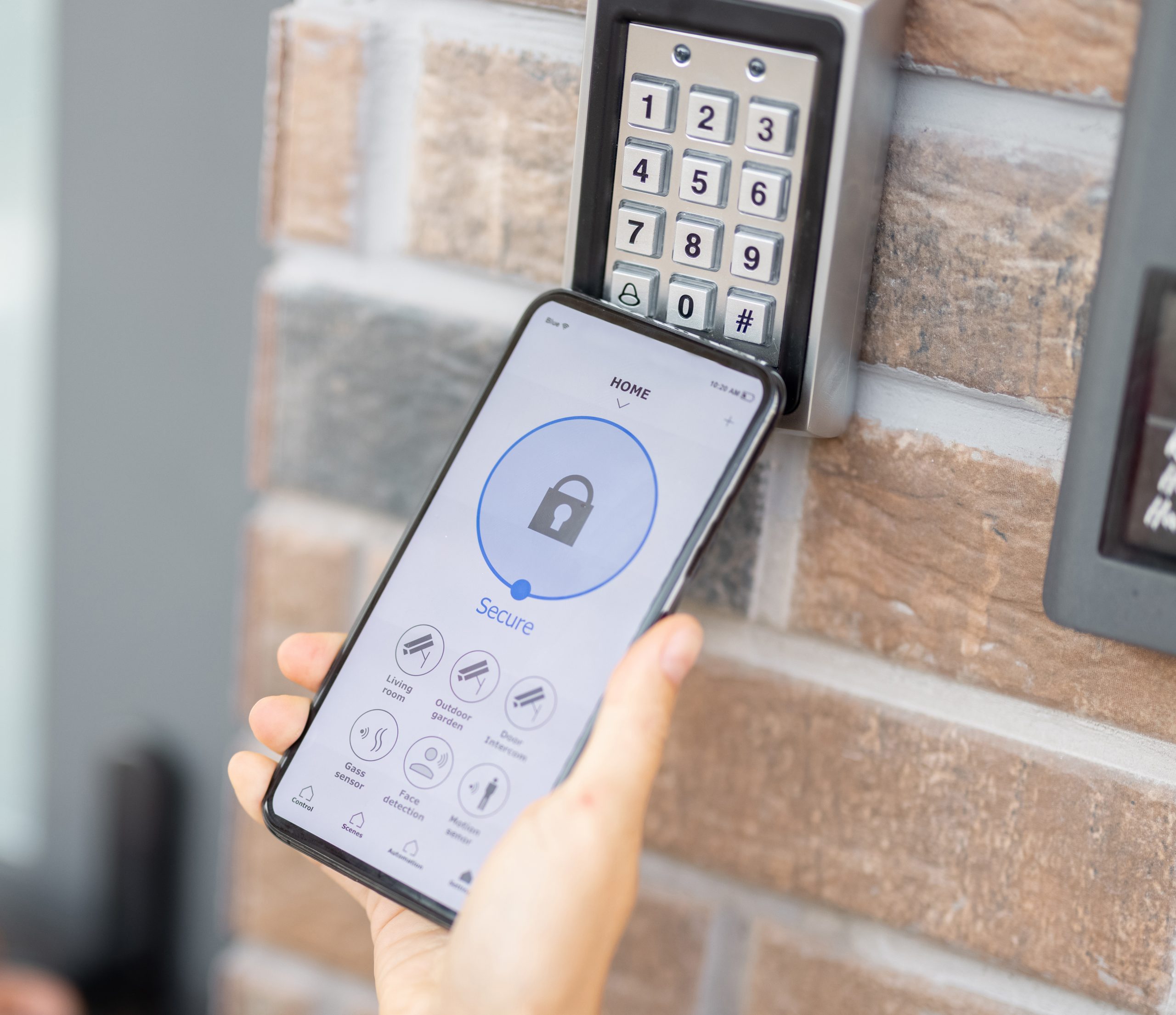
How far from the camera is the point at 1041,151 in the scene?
0.27 metres

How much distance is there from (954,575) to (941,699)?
0.04 metres

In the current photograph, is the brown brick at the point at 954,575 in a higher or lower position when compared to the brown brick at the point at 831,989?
higher

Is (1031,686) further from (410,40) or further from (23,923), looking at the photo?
(23,923)

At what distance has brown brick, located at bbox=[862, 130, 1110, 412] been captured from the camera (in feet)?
0.89

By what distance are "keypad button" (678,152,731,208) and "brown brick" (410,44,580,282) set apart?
45mm

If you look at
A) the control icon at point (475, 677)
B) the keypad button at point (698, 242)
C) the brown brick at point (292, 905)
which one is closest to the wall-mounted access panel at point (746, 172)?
the keypad button at point (698, 242)

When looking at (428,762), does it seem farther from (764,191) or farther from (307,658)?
(764,191)

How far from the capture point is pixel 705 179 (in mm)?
281

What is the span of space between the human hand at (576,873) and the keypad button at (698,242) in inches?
3.7

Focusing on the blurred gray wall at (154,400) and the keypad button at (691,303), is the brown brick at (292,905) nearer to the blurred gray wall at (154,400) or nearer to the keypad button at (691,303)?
the blurred gray wall at (154,400)

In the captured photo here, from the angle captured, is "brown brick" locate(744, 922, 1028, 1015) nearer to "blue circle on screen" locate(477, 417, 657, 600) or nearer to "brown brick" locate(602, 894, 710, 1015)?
"brown brick" locate(602, 894, 710, 1015)

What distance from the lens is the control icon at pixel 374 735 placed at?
305 millimetres

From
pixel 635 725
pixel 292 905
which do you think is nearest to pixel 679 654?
pixel 635 725

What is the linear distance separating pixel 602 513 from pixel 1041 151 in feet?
0.47
